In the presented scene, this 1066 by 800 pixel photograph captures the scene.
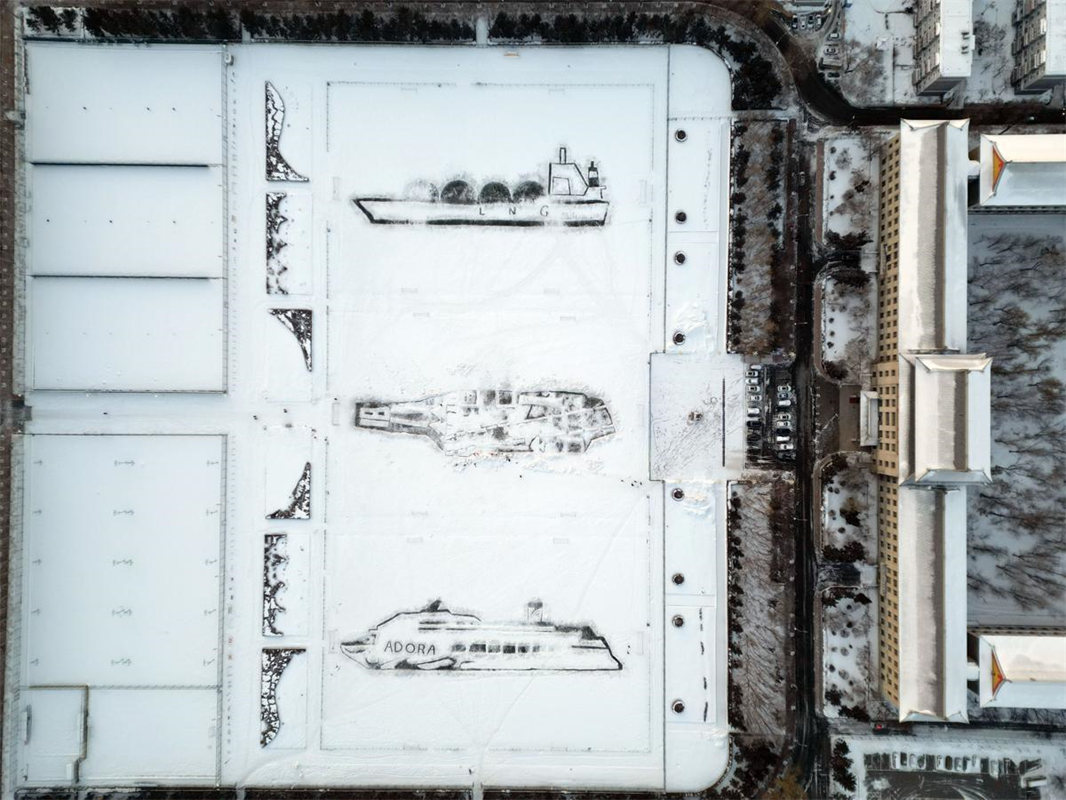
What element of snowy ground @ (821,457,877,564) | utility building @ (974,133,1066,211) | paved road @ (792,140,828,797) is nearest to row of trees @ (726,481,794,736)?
paved road @ (792,140,828,797)

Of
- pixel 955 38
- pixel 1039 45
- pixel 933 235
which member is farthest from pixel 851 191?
pixel 1039 45

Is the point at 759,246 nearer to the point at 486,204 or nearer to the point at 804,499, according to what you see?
the point at 804,499

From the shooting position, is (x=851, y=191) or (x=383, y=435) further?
(x=383, y=435)

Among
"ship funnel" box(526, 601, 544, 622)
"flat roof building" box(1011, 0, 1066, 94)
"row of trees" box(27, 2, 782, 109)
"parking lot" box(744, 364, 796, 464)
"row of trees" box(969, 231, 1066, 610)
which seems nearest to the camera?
"flat roof building" box(1011, 0, 1066, 94)

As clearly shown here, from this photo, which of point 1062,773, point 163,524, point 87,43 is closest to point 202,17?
point 87,43

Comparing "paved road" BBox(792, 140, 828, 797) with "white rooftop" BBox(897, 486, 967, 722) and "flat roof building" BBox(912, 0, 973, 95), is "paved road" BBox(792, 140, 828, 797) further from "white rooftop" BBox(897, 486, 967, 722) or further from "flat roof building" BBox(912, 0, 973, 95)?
"flat roof building" BBox(912, 0, 973, 95)

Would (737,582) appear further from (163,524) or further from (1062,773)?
(163,524)
